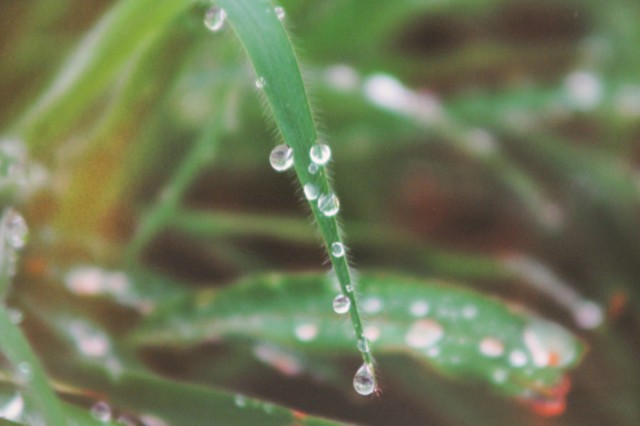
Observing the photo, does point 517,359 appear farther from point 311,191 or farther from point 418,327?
point 311,191

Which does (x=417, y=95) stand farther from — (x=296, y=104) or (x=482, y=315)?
(x=296, y=104)

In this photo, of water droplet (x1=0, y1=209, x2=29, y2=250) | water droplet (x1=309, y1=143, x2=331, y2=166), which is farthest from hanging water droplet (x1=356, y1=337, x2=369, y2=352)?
water droplet (x1=0, y1=209, x2=29, y2=250)

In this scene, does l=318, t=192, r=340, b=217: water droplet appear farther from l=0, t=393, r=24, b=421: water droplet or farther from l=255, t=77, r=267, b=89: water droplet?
l=0, t=393, r=24, b=421: water droplet

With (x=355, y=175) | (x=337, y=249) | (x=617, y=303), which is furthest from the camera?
(x=355, y=175)

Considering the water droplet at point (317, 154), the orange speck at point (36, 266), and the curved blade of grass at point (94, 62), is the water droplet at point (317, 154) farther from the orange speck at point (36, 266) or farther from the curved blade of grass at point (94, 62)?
the orange speck at point (36, 266)

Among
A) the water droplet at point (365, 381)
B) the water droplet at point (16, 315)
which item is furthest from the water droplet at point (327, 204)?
the water droplet at point (16, 315)

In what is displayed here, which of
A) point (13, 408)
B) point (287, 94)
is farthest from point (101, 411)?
point (287, 94)
